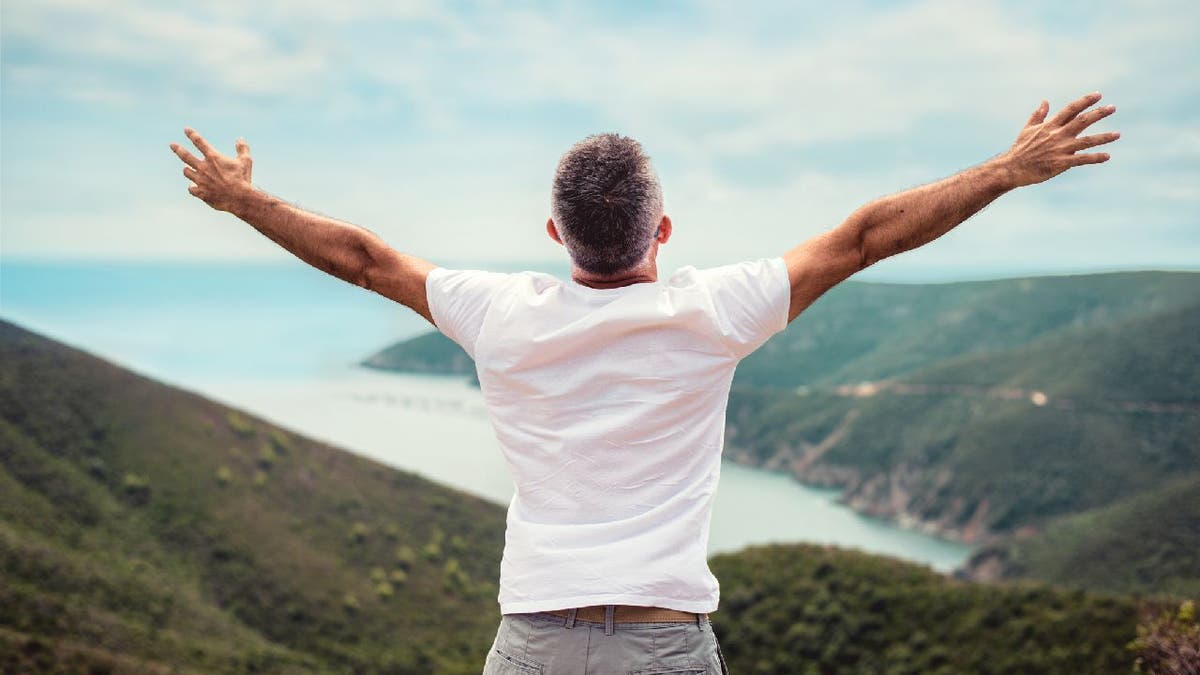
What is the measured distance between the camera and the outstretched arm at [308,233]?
94.1 inches

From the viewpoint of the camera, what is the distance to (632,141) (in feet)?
6.45

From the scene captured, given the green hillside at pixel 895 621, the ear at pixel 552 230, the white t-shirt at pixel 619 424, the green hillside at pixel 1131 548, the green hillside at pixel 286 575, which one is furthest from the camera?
the green hillside at pixel 1131 548

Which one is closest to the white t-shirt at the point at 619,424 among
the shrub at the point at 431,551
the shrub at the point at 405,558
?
the shrub at the point at 405,558

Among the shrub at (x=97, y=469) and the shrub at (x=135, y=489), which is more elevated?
the shrub at (x=97, y=469)

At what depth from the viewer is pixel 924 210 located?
87.4 inches

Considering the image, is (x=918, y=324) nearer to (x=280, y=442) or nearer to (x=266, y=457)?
(x=280, y=442)

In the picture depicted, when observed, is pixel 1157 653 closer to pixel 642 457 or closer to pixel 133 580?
pixel 642 457

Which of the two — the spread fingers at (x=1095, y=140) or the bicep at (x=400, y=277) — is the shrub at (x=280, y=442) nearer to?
the bicep at (x=400, y=277)

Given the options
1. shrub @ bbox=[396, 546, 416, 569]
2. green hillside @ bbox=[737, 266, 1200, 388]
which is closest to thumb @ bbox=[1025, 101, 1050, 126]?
shrub @ bbox=[396, 546, 416, 569]

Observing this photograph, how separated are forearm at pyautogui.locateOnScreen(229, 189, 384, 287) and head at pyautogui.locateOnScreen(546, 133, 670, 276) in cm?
71

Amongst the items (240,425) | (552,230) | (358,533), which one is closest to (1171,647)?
(552,230)

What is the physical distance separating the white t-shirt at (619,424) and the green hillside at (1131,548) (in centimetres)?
5172

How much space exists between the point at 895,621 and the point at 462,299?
118ft

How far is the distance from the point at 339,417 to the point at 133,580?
93.7 m
